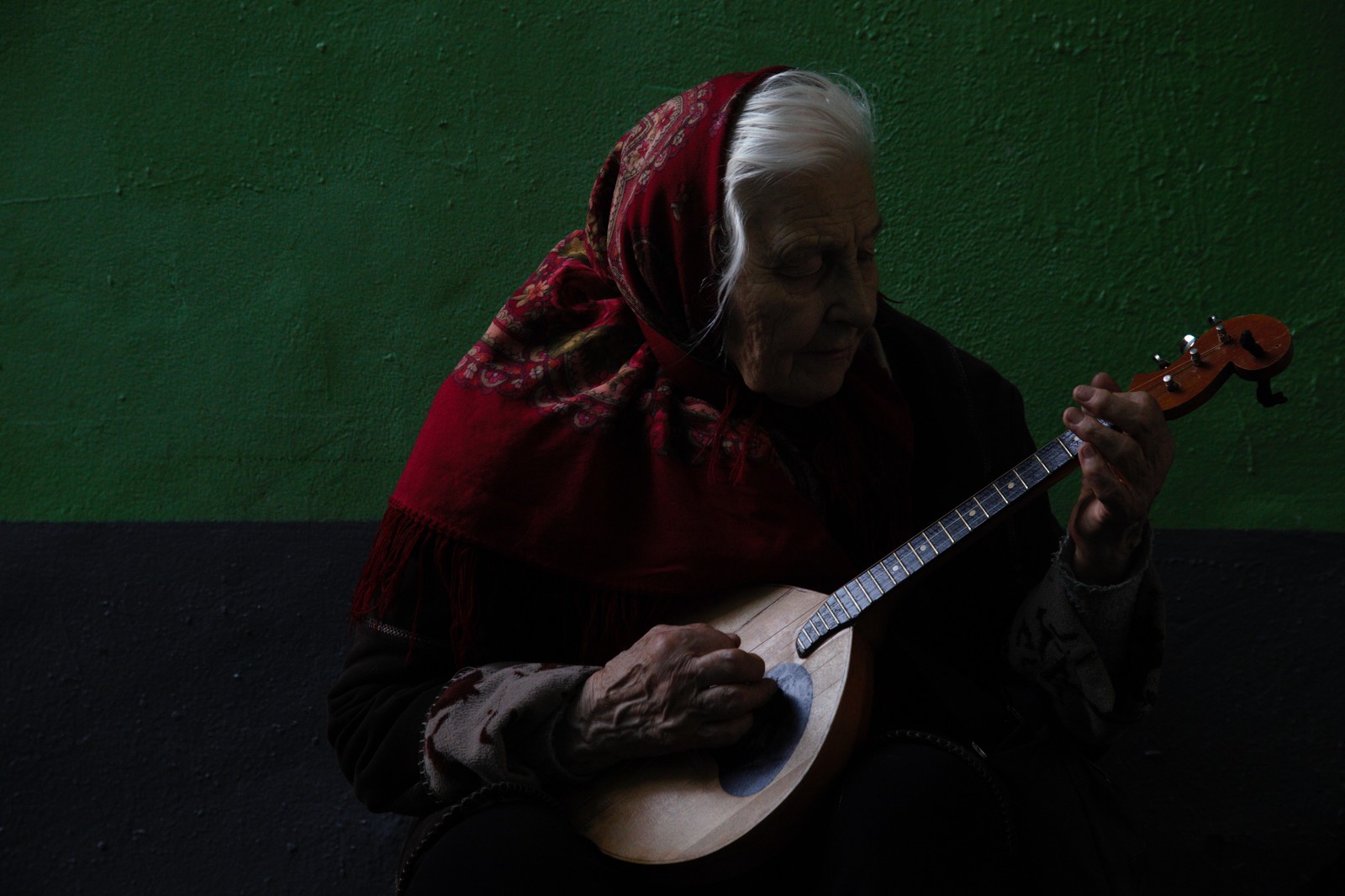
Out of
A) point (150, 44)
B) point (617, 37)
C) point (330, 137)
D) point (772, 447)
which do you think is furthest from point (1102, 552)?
point (150, 44)

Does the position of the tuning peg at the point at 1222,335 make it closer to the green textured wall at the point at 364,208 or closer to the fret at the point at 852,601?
the fret at the point at 852,601

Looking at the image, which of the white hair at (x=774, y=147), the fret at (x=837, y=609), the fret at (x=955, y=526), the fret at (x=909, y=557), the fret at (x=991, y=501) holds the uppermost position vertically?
the white hair at (x=774, y=147)

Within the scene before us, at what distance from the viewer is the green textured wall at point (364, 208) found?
187cm

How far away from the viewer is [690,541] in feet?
4.61

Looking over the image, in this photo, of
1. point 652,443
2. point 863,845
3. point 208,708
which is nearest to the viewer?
point 863,845

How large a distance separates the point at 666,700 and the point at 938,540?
385 millimetres

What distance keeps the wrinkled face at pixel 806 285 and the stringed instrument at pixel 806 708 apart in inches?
11.1

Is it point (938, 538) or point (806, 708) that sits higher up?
point (938, 538)

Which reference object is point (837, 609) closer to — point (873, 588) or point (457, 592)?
point (873, 588)

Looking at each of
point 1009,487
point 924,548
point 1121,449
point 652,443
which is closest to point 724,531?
point 652,443

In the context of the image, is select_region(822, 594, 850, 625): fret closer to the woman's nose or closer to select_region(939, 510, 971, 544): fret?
select_region(939, 510, 971, 544): fret

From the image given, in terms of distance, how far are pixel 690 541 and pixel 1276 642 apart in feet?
3.65

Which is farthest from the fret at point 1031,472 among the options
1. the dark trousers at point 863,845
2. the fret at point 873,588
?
the dark trousers at point 863,845

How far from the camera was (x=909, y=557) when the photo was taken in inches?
50.9
